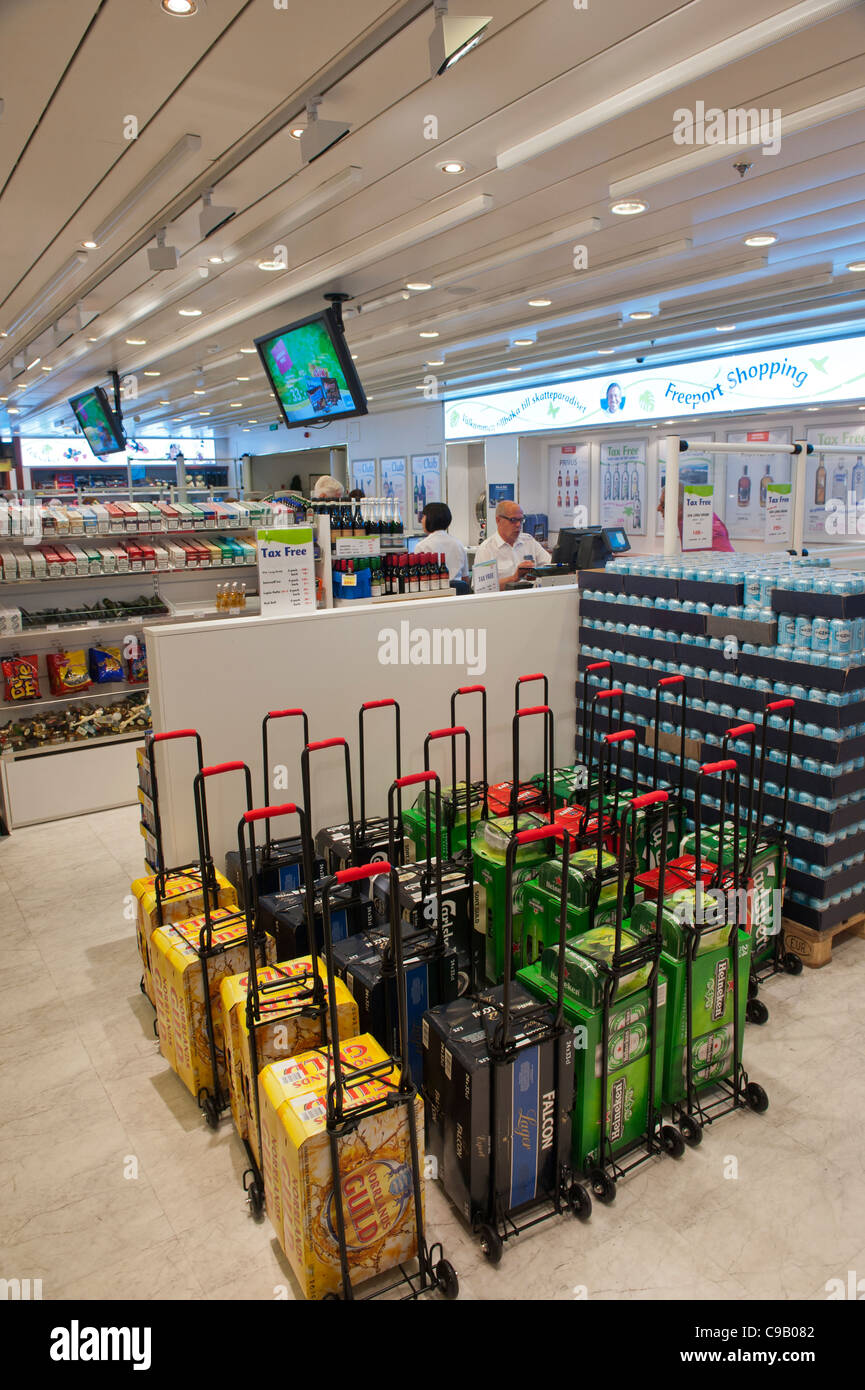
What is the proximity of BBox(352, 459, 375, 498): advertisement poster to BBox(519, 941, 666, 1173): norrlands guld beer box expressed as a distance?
13.1 m

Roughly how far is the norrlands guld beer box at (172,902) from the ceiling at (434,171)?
3054 mm

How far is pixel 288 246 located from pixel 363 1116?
5231 mm

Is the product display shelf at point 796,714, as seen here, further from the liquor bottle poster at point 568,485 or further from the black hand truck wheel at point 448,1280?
the liquor bottle poster at point 568,485

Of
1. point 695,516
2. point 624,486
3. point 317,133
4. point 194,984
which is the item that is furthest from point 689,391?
point 194,984

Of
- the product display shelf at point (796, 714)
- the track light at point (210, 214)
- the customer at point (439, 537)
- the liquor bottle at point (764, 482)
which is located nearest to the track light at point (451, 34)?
the track light at point (210, 214)

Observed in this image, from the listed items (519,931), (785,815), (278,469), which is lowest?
(519,931)

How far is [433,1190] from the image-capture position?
8.76 ft

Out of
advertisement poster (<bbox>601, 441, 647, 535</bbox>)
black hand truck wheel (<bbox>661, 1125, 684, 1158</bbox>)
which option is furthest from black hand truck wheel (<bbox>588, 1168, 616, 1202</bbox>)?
advertisement poster (<bbox>601, 441, 647, 535</bbox>)

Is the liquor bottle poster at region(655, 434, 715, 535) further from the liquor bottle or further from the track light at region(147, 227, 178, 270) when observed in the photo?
the track light at region(147, 227, 178, 270)

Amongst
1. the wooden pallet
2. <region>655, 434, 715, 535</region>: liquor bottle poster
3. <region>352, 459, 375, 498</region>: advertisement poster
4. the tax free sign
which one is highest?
the tax free sign

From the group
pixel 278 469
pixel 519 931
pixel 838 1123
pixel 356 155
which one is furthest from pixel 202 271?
pixel 278 469

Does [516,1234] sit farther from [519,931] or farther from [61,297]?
[61,297]

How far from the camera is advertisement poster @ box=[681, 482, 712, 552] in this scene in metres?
4.82

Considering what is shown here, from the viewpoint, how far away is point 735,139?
3779mm
